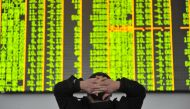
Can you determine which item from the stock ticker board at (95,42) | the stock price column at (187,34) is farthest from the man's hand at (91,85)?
the stock price column at (187,34)

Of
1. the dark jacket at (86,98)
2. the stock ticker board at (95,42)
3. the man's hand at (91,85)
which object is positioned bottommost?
the dark jacket at (86,98)

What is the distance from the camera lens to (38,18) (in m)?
1.90

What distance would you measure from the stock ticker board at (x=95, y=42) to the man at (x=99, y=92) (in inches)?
27.3

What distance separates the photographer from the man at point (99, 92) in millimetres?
1069

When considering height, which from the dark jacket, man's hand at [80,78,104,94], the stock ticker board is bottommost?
the dark jacket

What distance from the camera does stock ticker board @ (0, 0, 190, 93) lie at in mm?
1837

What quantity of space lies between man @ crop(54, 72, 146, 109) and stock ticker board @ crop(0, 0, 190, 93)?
0.69m

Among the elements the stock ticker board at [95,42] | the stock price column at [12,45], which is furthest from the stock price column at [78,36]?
the stock price column at [12,45]

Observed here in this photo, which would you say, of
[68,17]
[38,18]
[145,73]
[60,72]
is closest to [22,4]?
[38,18]

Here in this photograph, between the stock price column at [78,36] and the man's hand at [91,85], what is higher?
the stock price column at [78,36]

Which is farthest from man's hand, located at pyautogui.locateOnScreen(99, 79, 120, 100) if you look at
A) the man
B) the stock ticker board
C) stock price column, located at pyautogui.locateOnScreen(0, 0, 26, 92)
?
stock price column, located at pyautogui.locateOnScreen(0, 0, 26, 92)

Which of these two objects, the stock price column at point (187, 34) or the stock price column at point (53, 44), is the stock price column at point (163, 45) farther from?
the stock price column at point (53, 44)

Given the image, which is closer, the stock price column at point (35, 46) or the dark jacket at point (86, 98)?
the dark jacket at point (86, 98)

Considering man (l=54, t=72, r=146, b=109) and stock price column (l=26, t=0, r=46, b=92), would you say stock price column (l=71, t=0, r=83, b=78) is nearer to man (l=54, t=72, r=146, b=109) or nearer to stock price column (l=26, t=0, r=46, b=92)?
stock price column (l=26, t=0, r=46, b=92)
